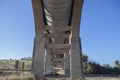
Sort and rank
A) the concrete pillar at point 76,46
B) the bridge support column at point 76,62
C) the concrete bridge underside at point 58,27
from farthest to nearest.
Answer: the bridge support column at point 76,62 < the concrete pillar at point 76,46 < the concrete bridge underside at point 58,27

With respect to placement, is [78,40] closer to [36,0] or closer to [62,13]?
[62,13]

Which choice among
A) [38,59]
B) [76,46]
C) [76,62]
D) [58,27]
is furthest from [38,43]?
[76,62]

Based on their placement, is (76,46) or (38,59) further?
(76,46)

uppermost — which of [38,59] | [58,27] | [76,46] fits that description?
[58,27]

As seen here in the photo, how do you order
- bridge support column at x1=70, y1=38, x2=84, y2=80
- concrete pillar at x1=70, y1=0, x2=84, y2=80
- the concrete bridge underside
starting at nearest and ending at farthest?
the concrete bridge underside
concrete pillar at x1=70, y1=0, x2=84, y2=80
bridge support column at x1=70, y1=38, x2=84, y2=80

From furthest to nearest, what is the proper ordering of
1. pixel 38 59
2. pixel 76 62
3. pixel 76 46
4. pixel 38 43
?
pixel 38 43 → pixel 76 46 → pixel 38 59 → pixel 76 62

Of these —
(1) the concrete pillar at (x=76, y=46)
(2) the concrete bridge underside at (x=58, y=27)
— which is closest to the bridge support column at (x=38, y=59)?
(2) the concrete bridge underside at (x=58, y=27)

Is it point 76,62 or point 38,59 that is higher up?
point 38,59

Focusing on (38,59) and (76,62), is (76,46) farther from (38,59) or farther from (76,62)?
(38,59)

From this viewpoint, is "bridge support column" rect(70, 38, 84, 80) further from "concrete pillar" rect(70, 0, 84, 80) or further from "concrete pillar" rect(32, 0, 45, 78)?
"concrete pillar" rect(32, 0, 45, 78)

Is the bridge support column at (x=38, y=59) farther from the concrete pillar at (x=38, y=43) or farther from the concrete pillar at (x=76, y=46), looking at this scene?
the concrete pillar at (x=76, y=46)

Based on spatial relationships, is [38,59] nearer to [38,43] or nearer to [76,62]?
[38,43]

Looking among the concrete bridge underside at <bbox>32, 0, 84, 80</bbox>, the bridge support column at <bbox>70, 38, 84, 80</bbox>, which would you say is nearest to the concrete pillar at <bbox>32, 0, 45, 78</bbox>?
the concrete bridge underside at <bbox>32, 0, 84, 80</bbox>

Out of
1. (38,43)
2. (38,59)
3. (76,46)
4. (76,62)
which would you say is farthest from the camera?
(38,43)
